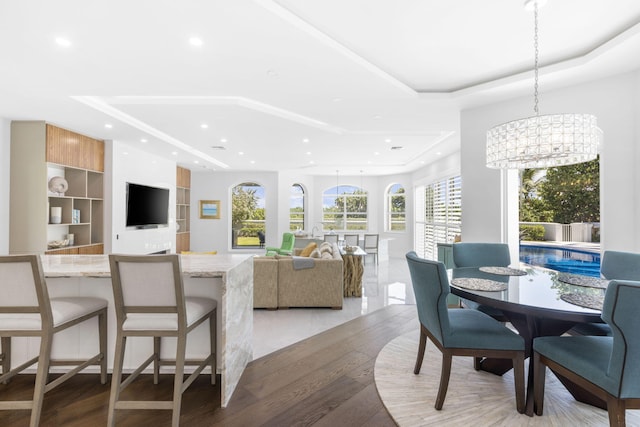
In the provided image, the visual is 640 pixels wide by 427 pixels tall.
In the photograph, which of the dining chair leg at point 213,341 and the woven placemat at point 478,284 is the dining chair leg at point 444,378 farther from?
the dining chair leg at point 213,341

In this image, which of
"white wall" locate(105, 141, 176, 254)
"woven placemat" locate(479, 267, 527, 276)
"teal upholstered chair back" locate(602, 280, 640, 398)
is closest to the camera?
"teal upholstered chair back" locate(602, 280, 640, 398)

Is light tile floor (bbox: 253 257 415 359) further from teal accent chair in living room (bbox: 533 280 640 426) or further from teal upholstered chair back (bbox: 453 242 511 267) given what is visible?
teal accent chair in living room (bbox: 533 280 640 426)

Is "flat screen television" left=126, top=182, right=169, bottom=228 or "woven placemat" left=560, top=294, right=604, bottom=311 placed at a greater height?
"flat screen television" left=126, top=182, right=169, bottom=228

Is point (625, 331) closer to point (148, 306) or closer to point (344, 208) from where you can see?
point (148, 306)

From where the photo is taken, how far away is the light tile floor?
3.26 metres

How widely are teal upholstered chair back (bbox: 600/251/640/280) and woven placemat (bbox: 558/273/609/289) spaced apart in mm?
361

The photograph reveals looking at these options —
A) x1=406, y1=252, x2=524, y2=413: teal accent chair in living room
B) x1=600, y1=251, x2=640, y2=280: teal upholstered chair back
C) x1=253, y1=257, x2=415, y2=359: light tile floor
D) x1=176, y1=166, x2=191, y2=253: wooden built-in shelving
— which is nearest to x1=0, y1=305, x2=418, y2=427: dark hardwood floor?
x1=253, y1=257, x2=415, y2=359: light tile floor

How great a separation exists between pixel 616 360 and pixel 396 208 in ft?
30.5

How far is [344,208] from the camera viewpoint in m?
10.9

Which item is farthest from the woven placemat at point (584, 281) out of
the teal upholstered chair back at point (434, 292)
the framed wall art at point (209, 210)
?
the framed wall art at point (209, 210)

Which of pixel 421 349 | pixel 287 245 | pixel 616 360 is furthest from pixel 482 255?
pixel 287 245

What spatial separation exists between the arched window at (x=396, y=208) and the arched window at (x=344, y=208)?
809 mm

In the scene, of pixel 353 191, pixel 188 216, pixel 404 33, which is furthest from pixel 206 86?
pixel 353 191

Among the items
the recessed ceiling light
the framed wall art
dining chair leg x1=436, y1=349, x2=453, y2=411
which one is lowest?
dining chair leg x1=436, y1=349, x2=453, y2=411
